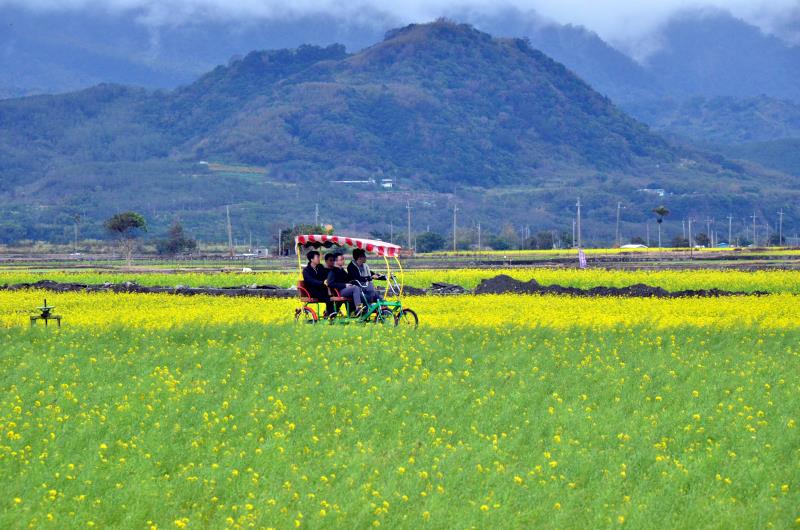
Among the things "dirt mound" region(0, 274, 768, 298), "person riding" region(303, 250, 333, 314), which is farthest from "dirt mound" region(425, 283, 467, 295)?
"person riding" region(303, 250, 333, 314)

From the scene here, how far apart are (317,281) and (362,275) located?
1.19m

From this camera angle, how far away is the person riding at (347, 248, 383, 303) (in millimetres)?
33062

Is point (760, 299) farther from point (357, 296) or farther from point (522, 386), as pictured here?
point (522, 386)

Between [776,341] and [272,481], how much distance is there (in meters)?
15.1

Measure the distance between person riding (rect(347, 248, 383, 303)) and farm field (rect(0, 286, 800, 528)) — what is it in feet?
5.62

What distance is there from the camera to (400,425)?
75.2 ft

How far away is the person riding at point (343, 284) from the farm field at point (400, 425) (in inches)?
60.0

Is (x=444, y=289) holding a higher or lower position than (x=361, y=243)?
lower

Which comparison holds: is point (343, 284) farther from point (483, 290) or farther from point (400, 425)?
point (483, 290)

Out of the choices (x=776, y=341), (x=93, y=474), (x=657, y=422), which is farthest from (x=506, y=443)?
(x=776, y=341)

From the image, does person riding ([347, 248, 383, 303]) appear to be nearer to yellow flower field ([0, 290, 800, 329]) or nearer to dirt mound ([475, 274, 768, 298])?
yellow flower field ([0, 290, 800, 329])

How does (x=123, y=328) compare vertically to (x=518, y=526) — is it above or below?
above

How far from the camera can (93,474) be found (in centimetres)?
2050

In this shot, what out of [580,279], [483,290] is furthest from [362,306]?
[580,279]
